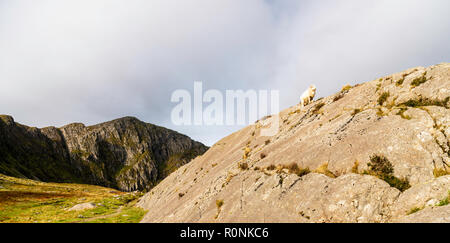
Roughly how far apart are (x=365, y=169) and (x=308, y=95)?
21163mm

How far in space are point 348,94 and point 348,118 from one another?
847 cm

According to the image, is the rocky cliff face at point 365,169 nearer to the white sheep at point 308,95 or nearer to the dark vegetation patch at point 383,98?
the dark vegetation patch at point 383,98

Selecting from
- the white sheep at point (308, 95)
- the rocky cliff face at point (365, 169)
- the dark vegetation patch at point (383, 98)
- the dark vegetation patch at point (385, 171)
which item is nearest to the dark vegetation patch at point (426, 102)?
the rocky cliff face at point (365, 169)

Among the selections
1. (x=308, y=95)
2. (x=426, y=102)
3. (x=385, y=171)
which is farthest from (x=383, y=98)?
(x=308, y=95)

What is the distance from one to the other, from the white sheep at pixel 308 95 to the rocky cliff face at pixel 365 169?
389 inches

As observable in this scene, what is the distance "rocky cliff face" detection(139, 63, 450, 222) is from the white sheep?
32.4ft

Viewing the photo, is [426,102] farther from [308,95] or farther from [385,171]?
[308,95]

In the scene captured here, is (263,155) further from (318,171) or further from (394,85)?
(394,85)

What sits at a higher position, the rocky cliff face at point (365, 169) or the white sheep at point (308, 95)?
the white sheep at point (308, 95)

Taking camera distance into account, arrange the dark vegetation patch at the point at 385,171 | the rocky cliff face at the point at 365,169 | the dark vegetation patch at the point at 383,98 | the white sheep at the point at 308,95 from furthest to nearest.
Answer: the white sheep at the point at 308,95
the dark vegetation patch at the point at 383,98
the dark vegetation patch at the point at 385,171
the rocky cliff face at the point at 365,169

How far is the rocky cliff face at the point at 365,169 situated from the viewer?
10.1 metres

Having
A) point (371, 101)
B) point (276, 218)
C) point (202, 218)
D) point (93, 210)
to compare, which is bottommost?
point (93, 210)

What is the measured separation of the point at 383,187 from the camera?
418 inches
